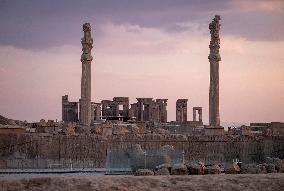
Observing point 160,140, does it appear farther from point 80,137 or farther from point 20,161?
point 20,161

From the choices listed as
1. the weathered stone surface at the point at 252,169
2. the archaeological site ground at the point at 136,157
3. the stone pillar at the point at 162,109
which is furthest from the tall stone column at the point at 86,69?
the stone pillar at the point at 162,109

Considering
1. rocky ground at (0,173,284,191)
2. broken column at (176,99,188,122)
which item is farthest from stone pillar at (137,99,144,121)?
rocky ground at (0,173,284,191)

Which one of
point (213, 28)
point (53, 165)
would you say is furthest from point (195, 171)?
point (213, 28)

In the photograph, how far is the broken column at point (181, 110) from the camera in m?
55.0

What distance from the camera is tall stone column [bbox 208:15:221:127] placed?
110ft

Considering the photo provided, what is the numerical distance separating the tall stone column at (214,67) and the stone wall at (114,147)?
4802 mm

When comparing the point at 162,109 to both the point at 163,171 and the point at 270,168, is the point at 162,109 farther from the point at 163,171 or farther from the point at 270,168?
the point at 163,171

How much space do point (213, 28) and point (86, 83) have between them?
30.0 ft

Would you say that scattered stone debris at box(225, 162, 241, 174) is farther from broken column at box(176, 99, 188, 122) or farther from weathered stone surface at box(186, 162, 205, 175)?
broken column at box(176, 99, 188, 122)

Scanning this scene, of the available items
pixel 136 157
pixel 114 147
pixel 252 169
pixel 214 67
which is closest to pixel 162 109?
pixel 214 67

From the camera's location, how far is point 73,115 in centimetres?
5341

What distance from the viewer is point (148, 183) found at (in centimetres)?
1305

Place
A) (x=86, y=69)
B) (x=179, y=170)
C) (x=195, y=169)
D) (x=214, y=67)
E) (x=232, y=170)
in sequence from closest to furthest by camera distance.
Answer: (x=179, y=170), (x=195, y=169), (x=232, y=170), (x=214, y=67), (x=86, y=69)

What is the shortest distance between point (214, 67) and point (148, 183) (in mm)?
21628
